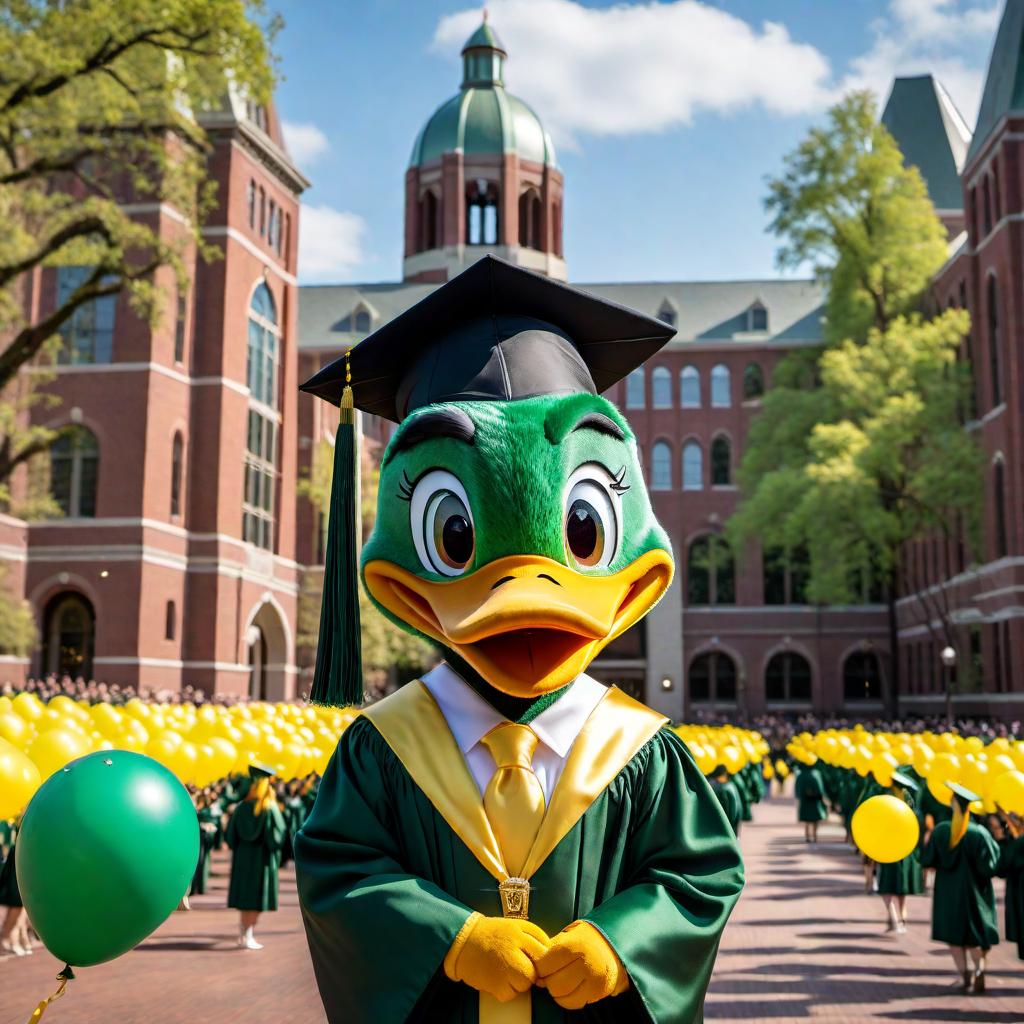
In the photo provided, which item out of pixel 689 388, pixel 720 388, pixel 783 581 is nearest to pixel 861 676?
pixel 783 581

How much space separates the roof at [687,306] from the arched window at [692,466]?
186 inches

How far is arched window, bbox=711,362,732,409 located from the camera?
167 feet

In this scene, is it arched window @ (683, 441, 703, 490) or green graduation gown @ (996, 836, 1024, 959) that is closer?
green graduation gown @ (996, 836, 1024, 959)

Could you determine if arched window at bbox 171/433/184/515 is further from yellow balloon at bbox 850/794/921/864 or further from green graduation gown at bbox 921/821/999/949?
yellow balloon at bbox 850/794/921/864

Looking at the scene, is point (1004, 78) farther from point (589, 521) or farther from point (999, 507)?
point (589, 521)

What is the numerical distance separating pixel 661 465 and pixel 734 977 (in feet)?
134

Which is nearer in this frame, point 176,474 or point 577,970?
point 577,970

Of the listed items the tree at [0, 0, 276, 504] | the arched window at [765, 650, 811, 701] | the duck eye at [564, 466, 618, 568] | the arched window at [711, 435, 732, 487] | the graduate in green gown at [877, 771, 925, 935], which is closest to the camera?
the duck eye at [564, 466, 618, 568]

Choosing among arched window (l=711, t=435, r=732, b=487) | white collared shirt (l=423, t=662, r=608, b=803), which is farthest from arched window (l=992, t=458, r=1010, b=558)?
white collared shirt (l=423, t=662, r=608, b=803)

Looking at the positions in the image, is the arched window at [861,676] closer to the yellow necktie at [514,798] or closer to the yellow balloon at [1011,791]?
the yellow balloon at [1011,791]

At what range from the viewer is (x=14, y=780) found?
6.36m

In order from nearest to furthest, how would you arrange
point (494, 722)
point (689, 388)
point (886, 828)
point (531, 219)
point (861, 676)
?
point (494, 722), point (886, 828), point (861, 676), point (689, 388), point (531, 219)

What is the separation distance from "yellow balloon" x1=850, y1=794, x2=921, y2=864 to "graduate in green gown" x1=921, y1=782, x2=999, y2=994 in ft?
3.77

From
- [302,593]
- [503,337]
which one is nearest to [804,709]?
[302,593]
